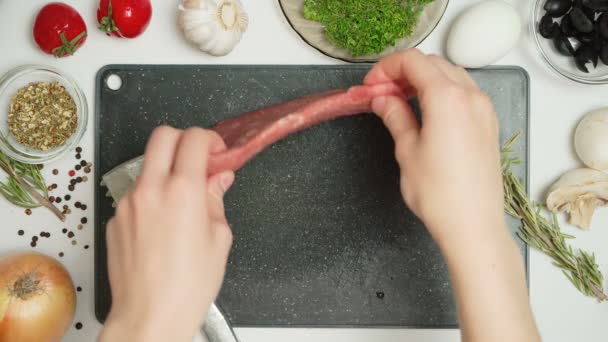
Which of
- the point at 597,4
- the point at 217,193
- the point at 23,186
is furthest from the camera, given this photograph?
Result: the point at 23,186

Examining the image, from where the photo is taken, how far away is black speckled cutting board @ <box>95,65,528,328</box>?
Answer: 1172 mm

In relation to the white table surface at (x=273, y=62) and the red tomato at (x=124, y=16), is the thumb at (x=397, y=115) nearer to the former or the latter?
the white table surface at (x=273, y=62)

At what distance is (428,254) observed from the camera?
118 cm

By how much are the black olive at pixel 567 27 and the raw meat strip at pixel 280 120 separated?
1.24 feet

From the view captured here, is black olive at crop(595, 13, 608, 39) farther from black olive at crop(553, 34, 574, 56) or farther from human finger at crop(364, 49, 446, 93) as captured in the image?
human finger at crop(364, 49, 446, 93)

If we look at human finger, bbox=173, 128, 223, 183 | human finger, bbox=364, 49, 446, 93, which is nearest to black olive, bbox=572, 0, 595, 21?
human finger, bbox=364, 49, 446, 93

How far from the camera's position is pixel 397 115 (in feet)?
3.15

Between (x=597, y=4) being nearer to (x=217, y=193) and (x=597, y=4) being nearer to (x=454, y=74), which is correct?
(x=454, y=74)

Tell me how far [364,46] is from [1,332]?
0.82 meters

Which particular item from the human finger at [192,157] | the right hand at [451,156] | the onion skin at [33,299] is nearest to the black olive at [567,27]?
the right hand at [451,156]

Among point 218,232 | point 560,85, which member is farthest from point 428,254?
point 218,232

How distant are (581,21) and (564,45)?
0.20ft

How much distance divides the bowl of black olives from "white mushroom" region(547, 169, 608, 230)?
0.58 feet

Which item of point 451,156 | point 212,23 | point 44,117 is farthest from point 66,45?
point 451,156
